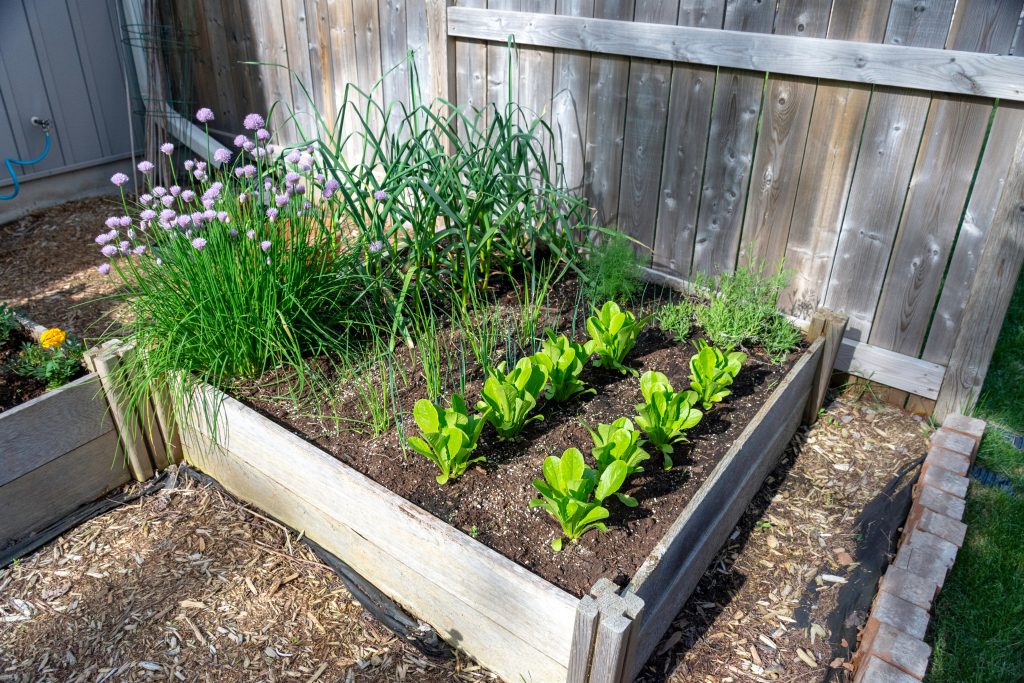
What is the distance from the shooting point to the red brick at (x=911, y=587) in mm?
1916

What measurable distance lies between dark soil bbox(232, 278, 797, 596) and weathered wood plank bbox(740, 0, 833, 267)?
522 millimetres

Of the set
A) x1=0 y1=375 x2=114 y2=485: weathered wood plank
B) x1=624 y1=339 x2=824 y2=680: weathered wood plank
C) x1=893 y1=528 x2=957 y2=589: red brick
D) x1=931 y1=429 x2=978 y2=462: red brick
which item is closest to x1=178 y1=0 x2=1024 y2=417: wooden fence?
x1=931 y1=429 x2=978 y2=462: red brick

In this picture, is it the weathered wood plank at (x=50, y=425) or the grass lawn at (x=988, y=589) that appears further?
the weathered wood plank at (x=50, y=425)

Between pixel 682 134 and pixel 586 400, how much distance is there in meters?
1.25

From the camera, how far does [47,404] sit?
2.31 metres

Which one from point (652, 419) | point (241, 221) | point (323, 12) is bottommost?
point (652, 419)

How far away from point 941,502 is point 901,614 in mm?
545

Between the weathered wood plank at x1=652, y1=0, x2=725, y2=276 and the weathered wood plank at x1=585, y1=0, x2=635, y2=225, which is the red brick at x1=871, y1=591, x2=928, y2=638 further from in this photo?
the weathered wood plank at x1=585, y1=0, x2=635, y2=225

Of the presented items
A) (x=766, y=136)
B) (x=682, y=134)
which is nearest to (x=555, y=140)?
(x=682, y=134)

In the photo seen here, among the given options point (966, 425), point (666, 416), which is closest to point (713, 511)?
point (666, 416)

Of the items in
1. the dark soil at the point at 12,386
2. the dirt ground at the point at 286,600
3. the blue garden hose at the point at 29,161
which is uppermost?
the blue garden hose at the point at 29,161

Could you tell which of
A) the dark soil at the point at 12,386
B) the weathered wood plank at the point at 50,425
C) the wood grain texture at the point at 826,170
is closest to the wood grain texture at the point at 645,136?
the wood grain texture at the point at 826,170

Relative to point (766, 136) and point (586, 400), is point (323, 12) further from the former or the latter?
point (586, 400)

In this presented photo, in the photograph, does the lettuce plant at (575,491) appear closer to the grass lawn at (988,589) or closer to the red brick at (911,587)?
the red brick at (911,587)
